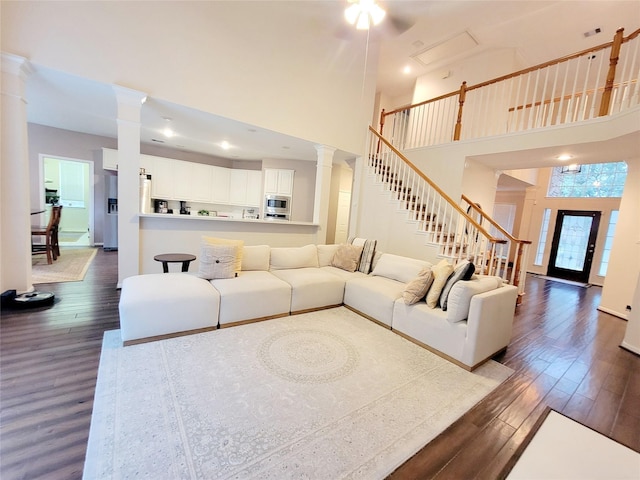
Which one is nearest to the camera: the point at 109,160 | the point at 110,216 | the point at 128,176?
the point at 128,176

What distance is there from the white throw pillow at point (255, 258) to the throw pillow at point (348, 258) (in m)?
1.19

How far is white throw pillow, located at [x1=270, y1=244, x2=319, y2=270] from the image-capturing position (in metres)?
3.96

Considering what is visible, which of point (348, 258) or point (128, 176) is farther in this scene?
point (348, 258)

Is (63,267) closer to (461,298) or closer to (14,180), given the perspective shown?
(14,180)

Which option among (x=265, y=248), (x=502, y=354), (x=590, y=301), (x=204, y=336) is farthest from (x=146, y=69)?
(x=590, y=301)

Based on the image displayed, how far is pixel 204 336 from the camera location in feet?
8.71

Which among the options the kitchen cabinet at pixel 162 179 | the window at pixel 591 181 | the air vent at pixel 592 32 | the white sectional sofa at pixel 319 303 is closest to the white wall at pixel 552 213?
the window at pixel 591 181

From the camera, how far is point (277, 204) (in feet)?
24.8

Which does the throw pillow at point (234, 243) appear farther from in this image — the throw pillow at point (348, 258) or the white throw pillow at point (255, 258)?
the throw pillow at point (348, 258)

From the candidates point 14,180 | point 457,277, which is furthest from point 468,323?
point 14,180

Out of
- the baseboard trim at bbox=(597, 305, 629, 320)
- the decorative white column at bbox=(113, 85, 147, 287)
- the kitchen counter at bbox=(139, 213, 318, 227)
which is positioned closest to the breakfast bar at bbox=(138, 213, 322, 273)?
the kitchen counter at bbox=(139, 213, 318, 227)

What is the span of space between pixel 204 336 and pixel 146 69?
11.8 feet

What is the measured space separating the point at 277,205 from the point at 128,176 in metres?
4.23

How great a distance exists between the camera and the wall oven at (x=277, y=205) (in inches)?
297
